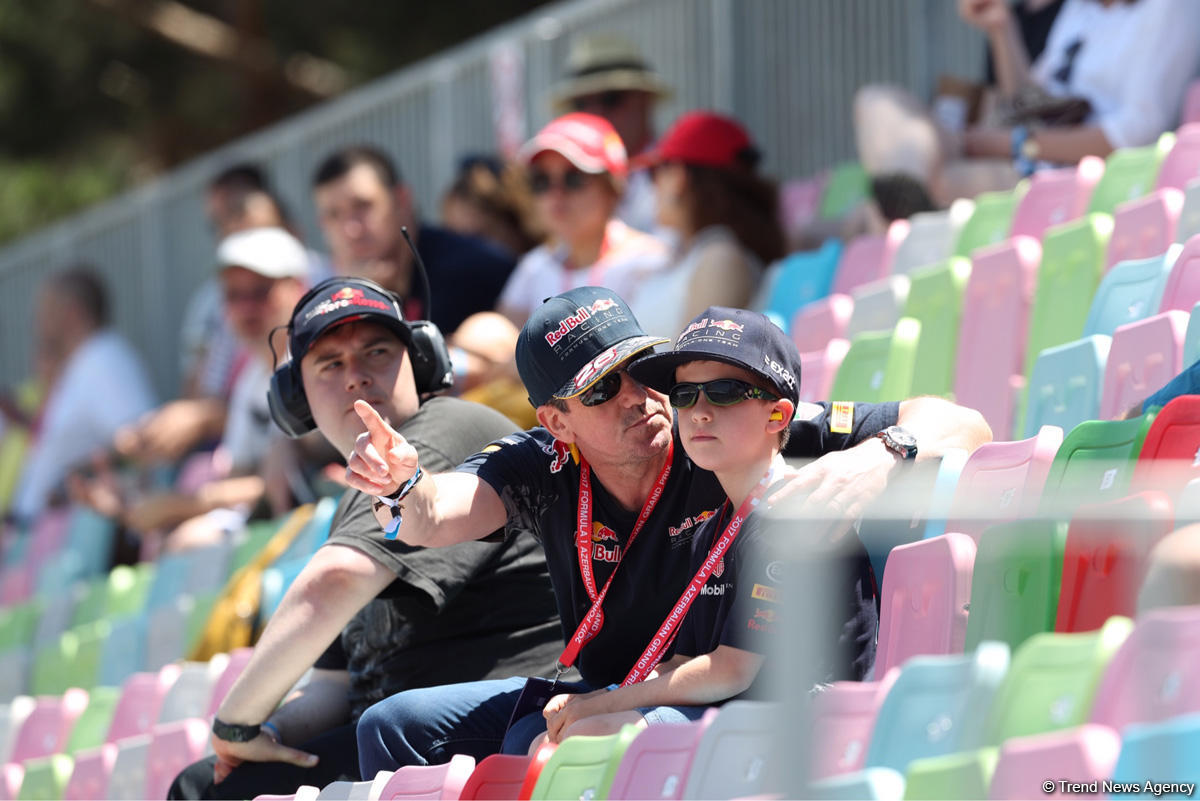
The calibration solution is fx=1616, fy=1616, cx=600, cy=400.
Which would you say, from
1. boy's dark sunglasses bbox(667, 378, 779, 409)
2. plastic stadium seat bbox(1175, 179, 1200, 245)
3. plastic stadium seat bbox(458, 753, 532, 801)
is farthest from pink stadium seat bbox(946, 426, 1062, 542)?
plastic stadium seat bbox(1175, 179, 1200, 245)

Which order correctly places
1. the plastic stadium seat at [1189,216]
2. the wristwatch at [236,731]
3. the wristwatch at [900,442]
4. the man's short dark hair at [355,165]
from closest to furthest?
1. the wristwatch at [900,442]
2. the wristwatch at [236,731]
3. the plastic stadium seat at [1189,216]
4. the man's short dark hair at [355,165]

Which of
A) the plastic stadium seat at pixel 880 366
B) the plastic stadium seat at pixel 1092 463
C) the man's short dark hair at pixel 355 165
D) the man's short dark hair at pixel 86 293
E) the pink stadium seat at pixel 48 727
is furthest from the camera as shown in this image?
the man's short dark hair at pixel 86 293

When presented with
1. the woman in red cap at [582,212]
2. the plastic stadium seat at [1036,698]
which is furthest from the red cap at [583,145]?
the plastic stadium seat at [1036,698]

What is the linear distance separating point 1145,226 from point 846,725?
1909 millimetres

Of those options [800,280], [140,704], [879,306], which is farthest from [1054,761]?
[800,280]

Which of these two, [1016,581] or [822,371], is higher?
[822,371]

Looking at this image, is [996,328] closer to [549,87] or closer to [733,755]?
[733,755]

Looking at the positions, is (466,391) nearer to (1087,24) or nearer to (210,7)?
(1087,24)

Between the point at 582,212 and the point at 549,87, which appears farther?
the point at 549,87

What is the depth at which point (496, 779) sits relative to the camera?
248 centimetres

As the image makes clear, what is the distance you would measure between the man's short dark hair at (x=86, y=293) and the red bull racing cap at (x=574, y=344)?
17.4ft

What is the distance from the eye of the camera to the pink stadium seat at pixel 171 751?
11.9 ft

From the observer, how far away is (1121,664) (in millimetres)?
1773

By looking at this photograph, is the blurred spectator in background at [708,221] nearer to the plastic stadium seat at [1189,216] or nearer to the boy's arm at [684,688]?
the plastic stadium seat at [1189,216]
